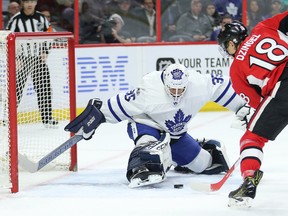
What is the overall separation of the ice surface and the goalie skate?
0.03 m

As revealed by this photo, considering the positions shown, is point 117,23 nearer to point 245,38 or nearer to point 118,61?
point 118,61

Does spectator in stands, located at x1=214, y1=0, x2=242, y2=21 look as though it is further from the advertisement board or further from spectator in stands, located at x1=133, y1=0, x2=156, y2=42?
spectator in stands, located at x1=133, y1=0, x2=156, y2=42

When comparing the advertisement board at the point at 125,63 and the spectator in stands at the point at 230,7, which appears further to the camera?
the spectator in stands at the point at 230,7

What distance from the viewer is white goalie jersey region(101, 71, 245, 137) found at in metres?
4.78

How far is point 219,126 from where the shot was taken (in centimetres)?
736

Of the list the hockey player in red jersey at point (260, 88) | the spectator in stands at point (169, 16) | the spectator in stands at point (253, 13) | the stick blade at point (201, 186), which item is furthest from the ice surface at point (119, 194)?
the spectator in stands at point (253, 13)

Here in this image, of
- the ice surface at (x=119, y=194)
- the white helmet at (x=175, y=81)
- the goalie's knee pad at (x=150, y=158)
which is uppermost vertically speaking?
the white helmet at (x=175, y=81)

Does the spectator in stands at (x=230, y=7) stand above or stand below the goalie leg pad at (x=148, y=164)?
above

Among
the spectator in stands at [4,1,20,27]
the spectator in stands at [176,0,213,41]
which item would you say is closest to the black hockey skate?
the spectator in stands at [4,1,20,27]

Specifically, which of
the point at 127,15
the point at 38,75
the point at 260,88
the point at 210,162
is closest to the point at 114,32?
the point at 127,15

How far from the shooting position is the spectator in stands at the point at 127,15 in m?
8.32

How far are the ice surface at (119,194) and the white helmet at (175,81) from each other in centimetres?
49

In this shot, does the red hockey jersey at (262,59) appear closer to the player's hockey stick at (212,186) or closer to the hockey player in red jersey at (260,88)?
the hockey player in red jersey at (260,88)

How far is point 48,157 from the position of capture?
4922 millimetres
